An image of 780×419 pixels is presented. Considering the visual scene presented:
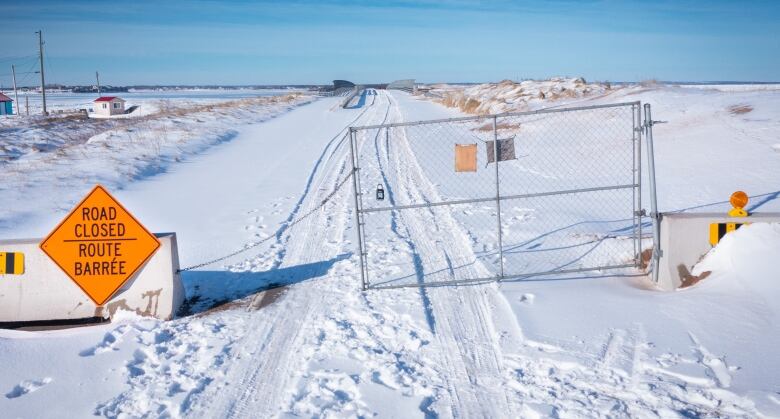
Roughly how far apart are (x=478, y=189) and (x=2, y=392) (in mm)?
11011

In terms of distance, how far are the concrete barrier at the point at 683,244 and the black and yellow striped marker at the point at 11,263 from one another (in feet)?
23.9

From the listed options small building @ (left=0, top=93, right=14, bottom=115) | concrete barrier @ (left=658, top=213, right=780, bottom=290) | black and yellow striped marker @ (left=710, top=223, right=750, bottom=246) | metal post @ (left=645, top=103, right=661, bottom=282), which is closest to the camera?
black and yellow striped marker @ (left=710, top=223, right=750, bottom=246)

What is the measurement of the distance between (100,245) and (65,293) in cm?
65

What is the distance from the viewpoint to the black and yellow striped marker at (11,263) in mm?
6664

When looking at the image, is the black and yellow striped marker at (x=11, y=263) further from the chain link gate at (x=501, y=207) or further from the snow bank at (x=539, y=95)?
the snow bank at (x=539, y=95)

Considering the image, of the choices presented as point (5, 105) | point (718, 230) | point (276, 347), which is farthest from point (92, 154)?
point (5, 105)

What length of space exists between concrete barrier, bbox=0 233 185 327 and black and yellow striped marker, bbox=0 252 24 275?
0.04m

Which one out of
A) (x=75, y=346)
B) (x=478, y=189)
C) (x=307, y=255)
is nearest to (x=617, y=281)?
(x=307, y=255)

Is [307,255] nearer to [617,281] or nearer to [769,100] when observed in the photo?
[617,281]

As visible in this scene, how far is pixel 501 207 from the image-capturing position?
12.0 meters

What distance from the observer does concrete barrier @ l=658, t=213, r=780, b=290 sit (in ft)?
23.6

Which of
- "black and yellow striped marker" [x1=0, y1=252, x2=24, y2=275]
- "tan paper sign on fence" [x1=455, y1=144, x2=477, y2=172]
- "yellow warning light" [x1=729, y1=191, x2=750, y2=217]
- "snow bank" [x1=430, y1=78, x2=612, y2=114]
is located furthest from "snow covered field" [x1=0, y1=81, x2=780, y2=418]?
"snow bank" [x1=430, y1=78, x2=612, y2=114]

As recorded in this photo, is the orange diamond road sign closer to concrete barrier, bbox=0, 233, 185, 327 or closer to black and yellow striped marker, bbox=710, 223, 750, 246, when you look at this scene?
concrete barrier, bbox=0, 233, 185, 327

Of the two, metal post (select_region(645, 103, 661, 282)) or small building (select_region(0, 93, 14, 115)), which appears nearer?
metal post (select_region(645, 103, 661, 282))
